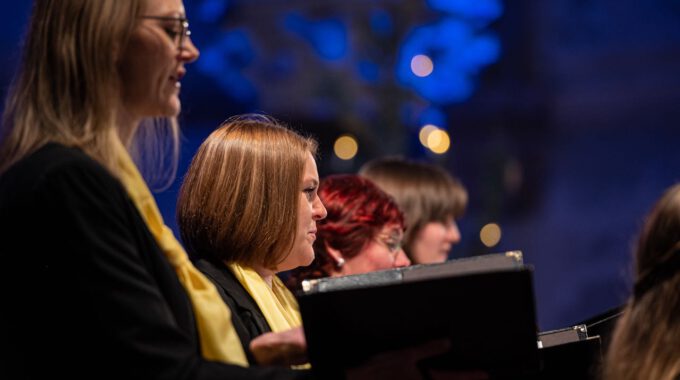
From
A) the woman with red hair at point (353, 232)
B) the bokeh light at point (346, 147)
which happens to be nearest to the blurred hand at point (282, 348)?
the woman with red hair at point (353, 232)

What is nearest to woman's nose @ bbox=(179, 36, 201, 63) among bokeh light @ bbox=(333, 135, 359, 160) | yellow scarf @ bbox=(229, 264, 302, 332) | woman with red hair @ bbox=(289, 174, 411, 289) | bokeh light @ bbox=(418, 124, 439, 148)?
yellow scarf @ bbox=(229, 264, 302, 332)

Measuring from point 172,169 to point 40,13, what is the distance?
0.40 meters

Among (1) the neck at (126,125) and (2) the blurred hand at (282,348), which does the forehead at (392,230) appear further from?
(1) the neck at (126,125)

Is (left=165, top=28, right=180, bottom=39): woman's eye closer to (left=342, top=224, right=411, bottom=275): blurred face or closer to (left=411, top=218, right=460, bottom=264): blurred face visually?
(left=342, top=224, right=411, bottom=275): blurred face

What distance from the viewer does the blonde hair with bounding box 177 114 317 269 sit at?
2508mm

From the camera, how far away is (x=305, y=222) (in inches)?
103

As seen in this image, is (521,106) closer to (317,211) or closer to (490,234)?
(490,234)

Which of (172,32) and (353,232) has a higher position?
Answer: (172,32)

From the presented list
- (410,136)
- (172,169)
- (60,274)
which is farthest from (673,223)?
(410,136)

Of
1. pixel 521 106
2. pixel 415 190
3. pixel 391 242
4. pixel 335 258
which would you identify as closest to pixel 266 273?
pixel 335 258

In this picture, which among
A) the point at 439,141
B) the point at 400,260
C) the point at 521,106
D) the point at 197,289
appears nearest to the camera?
the point at 197,289

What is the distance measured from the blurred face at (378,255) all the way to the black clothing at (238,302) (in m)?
0.91

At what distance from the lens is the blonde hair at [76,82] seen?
68.6 inches

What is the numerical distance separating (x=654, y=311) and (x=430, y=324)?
47 cm
